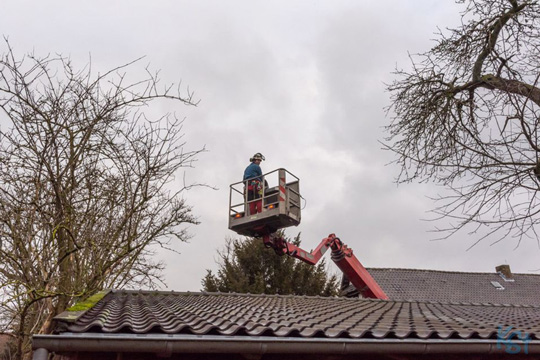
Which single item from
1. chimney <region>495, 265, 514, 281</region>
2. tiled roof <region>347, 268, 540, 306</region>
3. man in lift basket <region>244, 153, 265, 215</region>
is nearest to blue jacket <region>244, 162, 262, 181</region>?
man in lift basket <region>244, 153, 265, 215</region>

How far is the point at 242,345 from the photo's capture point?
388cm

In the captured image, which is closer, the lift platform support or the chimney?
the lift platform support

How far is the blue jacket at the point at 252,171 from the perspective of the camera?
1105 centimetres

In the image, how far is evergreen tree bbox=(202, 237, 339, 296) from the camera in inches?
916

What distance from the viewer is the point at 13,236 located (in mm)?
6234

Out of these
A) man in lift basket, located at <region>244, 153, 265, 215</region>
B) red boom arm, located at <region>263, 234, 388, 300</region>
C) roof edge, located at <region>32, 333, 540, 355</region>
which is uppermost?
man in lift basket, located at <region>244, 153, 265, 215</region>

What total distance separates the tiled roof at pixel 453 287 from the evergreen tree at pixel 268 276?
2287 mm

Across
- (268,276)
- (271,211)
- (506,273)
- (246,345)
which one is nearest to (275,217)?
(271,211)

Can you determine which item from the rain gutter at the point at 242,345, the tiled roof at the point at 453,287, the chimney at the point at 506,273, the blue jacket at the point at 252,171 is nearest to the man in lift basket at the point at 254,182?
the blue jacket at the point at 252,171

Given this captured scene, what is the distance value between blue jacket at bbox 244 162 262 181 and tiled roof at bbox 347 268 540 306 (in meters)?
12.0

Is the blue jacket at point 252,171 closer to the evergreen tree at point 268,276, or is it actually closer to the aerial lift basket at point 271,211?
the aerial lift basket at point 271,211

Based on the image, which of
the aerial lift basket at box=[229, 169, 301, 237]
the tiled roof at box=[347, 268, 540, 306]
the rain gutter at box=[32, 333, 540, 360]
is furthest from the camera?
the tiled roof at box=[347, 268, 540, 306]

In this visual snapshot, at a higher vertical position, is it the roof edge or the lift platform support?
the lift platform support

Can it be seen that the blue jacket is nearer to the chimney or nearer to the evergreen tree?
the evergreen tree
